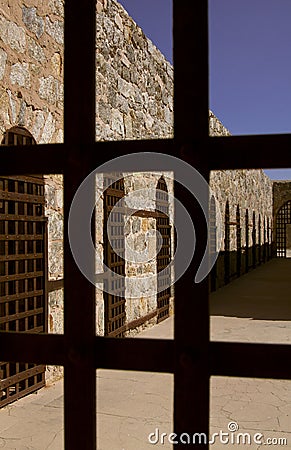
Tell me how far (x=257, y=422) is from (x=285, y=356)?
2.70 metres

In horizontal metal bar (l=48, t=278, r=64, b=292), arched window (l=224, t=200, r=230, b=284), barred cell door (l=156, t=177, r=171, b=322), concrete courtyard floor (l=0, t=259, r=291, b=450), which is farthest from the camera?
arched window (l=224, t=200, r=230, b=284)

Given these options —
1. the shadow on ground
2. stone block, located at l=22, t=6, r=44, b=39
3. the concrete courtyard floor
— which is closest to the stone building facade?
stone block, located at l=22, t=6, r=44, b=39

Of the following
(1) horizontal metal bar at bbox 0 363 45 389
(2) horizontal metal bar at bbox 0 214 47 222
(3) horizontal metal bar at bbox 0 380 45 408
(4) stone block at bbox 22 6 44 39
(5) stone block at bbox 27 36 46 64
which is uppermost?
(4) stone block at bbox 22 6 44 39

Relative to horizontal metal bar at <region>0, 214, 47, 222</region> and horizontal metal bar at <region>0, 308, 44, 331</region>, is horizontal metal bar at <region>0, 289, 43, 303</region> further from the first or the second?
horizontal metal bar at <region>0, 214, 47, 222</region>

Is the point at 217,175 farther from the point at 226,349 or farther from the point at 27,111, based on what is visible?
the point at 226,349

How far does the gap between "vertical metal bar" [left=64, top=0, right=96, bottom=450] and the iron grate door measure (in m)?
2.61

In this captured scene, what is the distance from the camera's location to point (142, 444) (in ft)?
10.5

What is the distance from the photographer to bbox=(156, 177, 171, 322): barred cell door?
743cm

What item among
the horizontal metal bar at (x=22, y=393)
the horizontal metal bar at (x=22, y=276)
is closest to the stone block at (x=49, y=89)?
the horizontal metal bar at (x=22, y=276)

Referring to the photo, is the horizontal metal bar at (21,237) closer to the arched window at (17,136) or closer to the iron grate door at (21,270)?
the iron grate door at (21,270)

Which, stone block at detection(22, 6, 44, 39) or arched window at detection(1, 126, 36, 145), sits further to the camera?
stone block at detection(22, 6, 44, 39)

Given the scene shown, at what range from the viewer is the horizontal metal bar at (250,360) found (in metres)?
1.12

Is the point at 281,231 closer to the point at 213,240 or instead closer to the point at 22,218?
the point at 213,240

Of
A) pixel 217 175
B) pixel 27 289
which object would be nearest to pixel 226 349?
pixel 27 289
